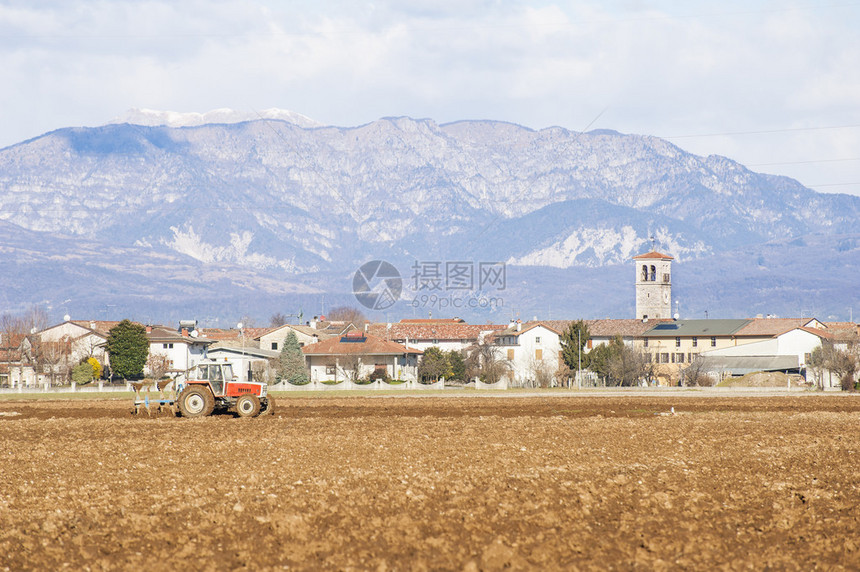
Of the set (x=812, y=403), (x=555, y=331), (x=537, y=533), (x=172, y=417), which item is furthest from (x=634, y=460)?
(x=555, y=331)

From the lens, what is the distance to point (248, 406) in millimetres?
45438

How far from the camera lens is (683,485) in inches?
934

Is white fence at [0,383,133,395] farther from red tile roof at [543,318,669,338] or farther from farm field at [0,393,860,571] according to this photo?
red tile roof at [543,318,669,338]

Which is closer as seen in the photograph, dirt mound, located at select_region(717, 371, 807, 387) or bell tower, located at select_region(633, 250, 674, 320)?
dirt mound, located at select_region(717, 371, 807, 387)

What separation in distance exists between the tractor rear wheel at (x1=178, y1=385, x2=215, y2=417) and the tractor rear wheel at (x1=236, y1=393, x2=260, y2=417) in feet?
3.82

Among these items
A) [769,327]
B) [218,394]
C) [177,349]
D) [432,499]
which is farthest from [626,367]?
[432,499]

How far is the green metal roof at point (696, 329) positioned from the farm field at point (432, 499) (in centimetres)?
10699

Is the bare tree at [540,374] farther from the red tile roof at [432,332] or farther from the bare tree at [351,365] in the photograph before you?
the red tile roof at [432,332]

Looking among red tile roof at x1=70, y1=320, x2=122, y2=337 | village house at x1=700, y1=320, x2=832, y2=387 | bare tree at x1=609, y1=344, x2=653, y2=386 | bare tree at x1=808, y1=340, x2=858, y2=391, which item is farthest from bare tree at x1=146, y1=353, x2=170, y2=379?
bare tree at x1=808, y1=340, x2=858, y2=391

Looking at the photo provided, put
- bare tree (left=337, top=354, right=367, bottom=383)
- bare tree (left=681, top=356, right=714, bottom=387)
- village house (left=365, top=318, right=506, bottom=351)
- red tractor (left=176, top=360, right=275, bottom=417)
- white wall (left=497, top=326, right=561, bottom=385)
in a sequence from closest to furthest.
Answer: red tractor (left=176, top=360, right=275, bottom=417) → bare tree (left=681, top=356, right=714, bottom=387) → bare tree (left=337, top=354, right=367, bottom=383) → white wall (left=497, top=326, right=561, bottom=385) → village house (left=365, top=318, right=506, bottom=351)

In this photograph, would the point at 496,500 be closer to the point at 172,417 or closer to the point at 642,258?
the point at 172,417

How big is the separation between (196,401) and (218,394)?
36.4 inches

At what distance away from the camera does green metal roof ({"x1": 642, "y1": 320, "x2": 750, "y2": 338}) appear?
14388 centimetres

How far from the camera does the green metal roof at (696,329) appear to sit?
472 feet
